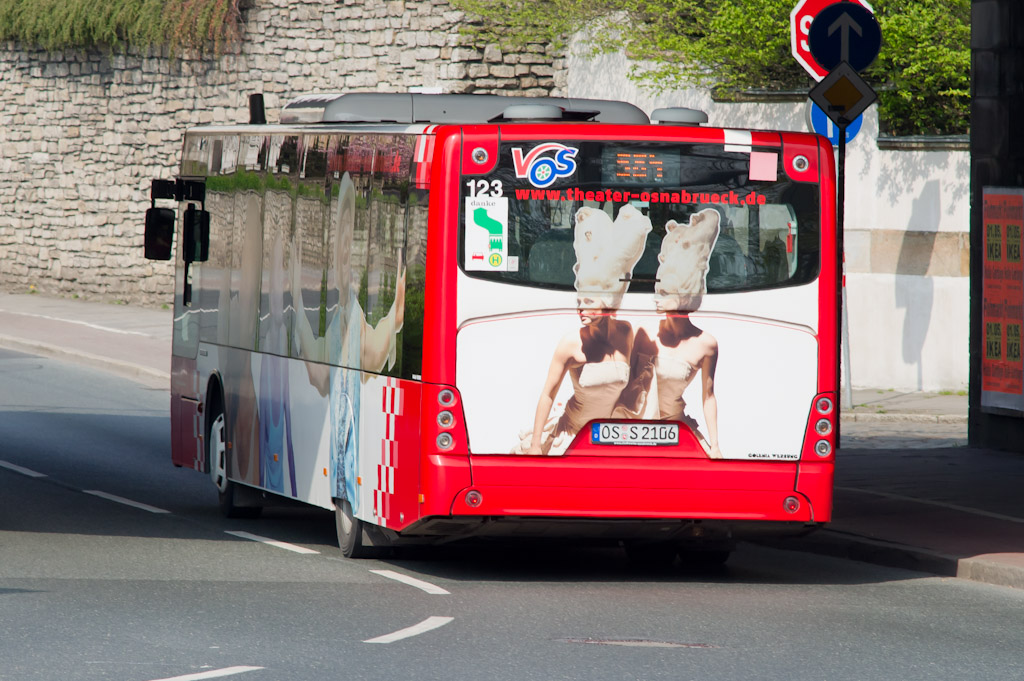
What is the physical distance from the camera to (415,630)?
8469 mm

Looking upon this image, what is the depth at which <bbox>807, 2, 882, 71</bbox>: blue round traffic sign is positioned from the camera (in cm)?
1402

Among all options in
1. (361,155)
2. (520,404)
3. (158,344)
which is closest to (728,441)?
(520,404)

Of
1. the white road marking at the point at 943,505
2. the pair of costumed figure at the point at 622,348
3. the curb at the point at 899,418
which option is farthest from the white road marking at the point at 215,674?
the curb at the point at 899,418

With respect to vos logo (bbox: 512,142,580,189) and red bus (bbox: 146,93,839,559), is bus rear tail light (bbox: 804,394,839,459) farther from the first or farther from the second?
vos logo (bbox: 512,142,580,189)

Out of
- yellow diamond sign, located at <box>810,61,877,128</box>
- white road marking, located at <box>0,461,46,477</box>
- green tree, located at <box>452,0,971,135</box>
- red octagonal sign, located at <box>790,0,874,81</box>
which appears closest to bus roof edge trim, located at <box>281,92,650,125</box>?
yellow diamond sign, located at <box>810,61,877,128</box>

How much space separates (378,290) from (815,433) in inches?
101

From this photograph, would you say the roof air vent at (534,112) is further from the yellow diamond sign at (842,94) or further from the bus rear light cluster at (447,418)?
the yellow diamond sign at (842,94)

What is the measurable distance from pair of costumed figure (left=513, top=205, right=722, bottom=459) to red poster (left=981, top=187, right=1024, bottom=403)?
21.1 feet

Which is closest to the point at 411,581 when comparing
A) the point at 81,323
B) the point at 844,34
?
the point at 844,34

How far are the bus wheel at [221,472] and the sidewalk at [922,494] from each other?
3875mm

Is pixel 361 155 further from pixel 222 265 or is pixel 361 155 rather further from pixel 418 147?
pixel 222 265

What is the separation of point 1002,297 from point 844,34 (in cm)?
298

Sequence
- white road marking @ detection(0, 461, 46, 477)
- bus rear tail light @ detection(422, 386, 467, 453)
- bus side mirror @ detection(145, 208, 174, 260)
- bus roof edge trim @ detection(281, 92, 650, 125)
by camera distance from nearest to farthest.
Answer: bus rear tail light @ detection(422, 386, 467, 453)
bus roof edge trim @ detection(281, 92, 650, 125)
bus side mirror @ detection(145, 208, 174, 260)
white road marking @ detection(0, 461, 46, 477)

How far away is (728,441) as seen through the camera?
977 centimetres
